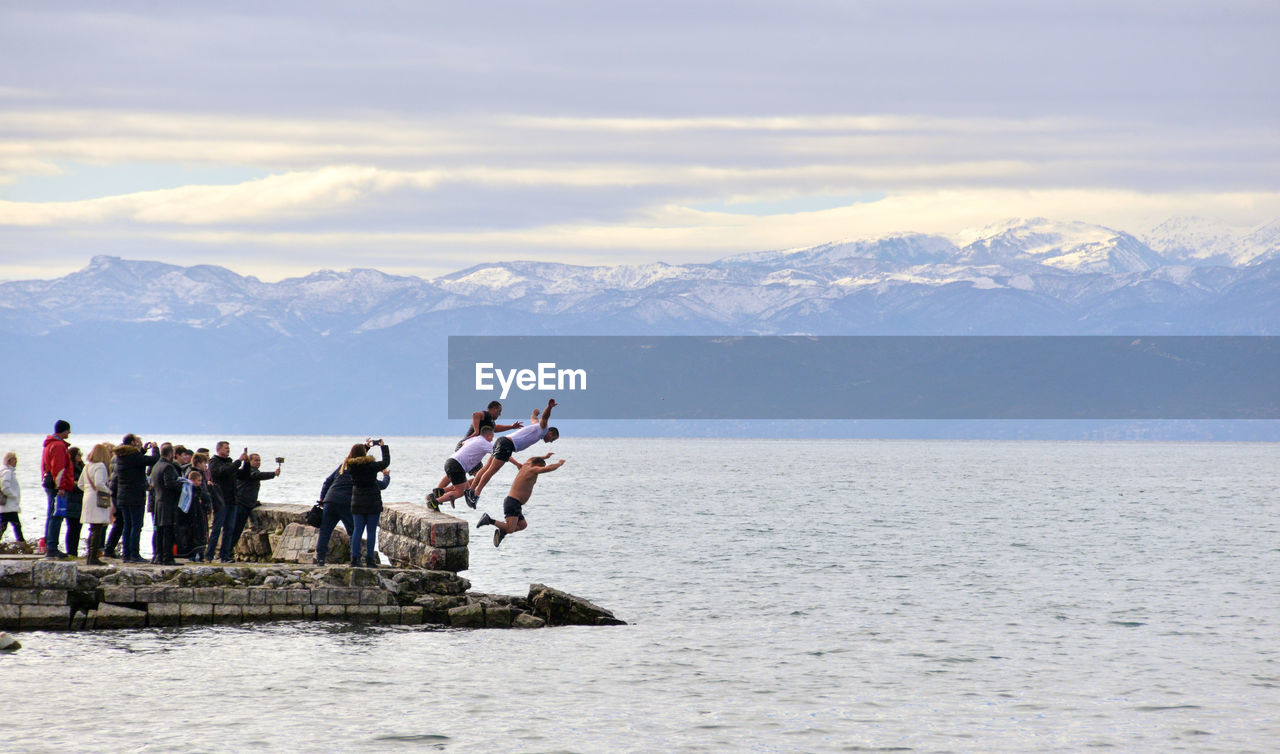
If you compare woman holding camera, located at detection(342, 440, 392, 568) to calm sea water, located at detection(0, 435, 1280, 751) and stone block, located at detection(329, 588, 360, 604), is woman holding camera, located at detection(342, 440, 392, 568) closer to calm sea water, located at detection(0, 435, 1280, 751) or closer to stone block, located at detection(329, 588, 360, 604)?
stone block, located at detection(329, 588, 360, 604)

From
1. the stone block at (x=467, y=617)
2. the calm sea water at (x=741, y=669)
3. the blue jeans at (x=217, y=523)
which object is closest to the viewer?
the calm sea water at (x=741, y=669)

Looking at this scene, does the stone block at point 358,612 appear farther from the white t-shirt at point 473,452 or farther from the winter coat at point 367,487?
the white t-shirt at point 473,452

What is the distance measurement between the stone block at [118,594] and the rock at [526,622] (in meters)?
6.44

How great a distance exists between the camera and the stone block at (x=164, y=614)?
22281mm

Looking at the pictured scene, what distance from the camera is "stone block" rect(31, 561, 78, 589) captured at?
2150 cm

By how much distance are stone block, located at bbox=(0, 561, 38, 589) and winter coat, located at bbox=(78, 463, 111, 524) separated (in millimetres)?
1189

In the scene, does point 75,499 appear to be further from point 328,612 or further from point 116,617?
point 328,612

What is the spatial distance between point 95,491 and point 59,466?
1.18 metres

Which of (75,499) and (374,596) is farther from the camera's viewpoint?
(374,596)

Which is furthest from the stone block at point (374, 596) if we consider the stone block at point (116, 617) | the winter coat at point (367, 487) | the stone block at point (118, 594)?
the stone block at point (118, 594)

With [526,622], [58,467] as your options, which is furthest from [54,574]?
[526,622]

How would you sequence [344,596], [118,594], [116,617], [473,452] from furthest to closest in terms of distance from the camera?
[473,452]
[344,596]
[118,594]
[116,617]

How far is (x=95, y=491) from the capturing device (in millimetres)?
22219

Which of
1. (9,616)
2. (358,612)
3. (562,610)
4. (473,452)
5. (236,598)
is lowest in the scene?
(562,610)
